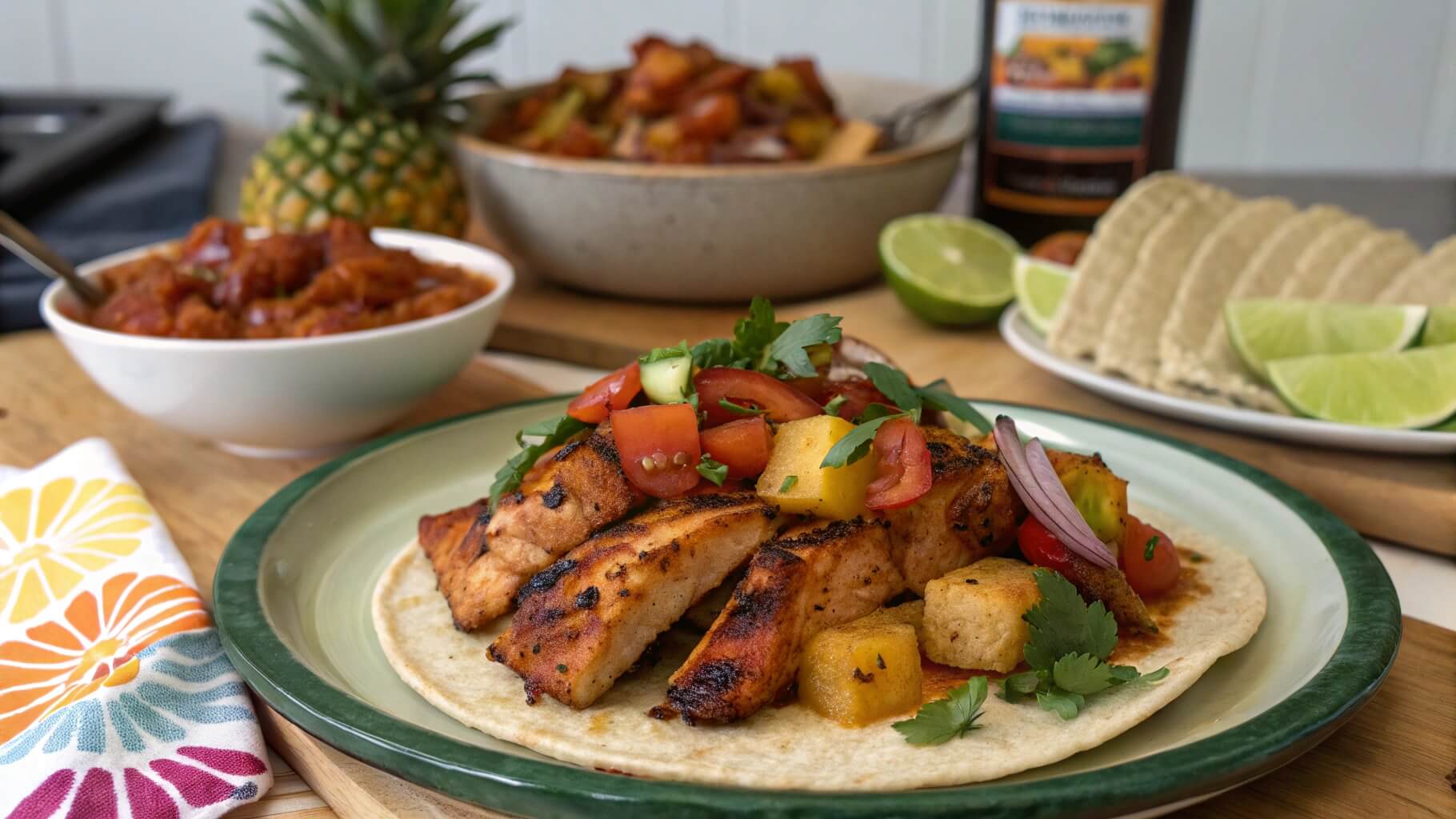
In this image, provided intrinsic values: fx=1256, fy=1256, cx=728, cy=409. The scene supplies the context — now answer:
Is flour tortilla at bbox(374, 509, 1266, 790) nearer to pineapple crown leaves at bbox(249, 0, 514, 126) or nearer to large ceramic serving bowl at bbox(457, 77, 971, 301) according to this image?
large ceramic serving bowl at bbox(457, 77, 971, 301)

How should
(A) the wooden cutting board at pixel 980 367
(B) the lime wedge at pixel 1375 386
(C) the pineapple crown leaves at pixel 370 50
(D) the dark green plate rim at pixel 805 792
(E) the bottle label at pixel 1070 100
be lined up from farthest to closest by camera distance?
(C) the pineapple crown leaves at pixel 370 50 < (E) the bottle label at pixel 1070 100 < (B) the lime wedge at pixel 1375 386 < (A) the wooden cutting board at pixel 980 367 < (D) the dark green plate rim at pixel 805 792

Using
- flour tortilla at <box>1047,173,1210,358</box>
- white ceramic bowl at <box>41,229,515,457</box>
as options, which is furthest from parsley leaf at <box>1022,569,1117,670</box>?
white ceramic bowl at <box>41,229,515,457</box>

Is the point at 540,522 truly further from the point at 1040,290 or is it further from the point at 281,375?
the point at 1040,290

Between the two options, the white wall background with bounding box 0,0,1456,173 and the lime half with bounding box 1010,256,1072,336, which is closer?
the lime half with bounding box 1010,256,1072,336

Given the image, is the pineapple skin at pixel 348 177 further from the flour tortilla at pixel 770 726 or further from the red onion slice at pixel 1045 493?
the red onion slice at pixel 1045 493

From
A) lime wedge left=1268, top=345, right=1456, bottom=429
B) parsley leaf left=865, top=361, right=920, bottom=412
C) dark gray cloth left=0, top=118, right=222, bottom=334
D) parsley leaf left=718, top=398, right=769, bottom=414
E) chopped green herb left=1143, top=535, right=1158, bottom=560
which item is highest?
parsley leaf left=718, top=398, right=769, bottom=414

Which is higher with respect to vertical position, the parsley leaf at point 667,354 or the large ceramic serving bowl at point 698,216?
the parsley leaf at point 667,354

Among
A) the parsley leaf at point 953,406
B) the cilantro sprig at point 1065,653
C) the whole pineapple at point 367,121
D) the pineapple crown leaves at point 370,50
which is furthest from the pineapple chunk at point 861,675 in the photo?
the pineapple crown leaves at point 370,50
